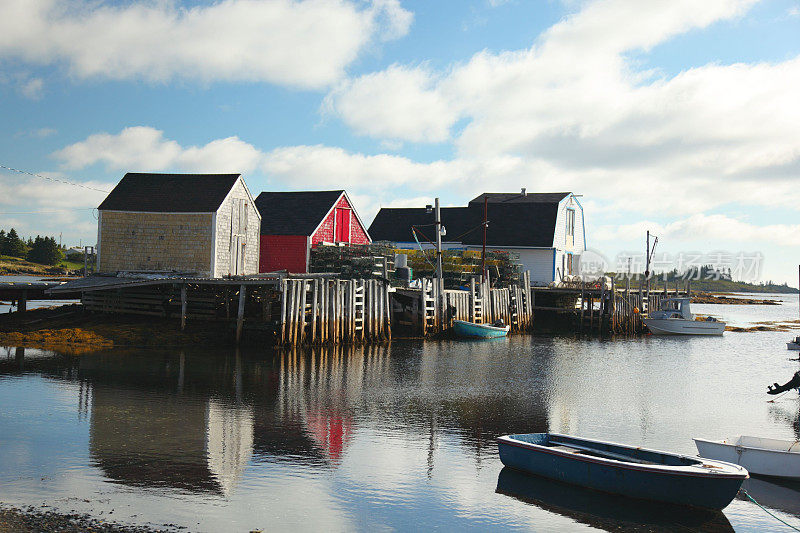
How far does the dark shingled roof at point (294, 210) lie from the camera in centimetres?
3931

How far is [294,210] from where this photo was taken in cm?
4116

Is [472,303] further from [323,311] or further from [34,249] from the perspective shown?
[34,249]

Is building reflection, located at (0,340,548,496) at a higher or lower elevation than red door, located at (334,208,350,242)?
lower

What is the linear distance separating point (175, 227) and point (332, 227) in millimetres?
10067

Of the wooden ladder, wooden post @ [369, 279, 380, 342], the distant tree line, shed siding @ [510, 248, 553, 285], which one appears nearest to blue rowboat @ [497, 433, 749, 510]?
the wooden ladder

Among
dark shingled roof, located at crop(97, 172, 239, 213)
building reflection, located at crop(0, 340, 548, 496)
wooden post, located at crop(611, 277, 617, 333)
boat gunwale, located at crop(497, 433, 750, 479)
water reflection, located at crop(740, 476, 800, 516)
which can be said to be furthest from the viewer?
wooden post, located at crop(611, 277, 617, 333)

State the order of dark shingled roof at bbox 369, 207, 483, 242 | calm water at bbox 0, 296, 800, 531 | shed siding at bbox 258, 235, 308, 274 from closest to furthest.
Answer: calm water at bbox 0, 296, 800, 531
shed siding at bbox 258, 235, 308, 274
dark shingled roof at bbox 369, 207, 483, 242

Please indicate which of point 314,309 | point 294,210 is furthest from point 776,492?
point 294,210

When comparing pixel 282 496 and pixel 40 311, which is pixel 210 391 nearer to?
pixel 282 496

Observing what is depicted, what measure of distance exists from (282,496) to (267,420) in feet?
17.7

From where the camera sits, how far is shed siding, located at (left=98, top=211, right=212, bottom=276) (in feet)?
108

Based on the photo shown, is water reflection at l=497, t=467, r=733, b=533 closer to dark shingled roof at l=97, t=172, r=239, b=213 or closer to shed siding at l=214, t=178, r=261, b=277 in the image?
shed siding at l=214, t=178, r=261, b=277

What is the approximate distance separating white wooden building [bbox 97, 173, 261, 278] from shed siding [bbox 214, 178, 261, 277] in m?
0.05

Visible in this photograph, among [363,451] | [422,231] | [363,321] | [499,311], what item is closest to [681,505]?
[363,451]
